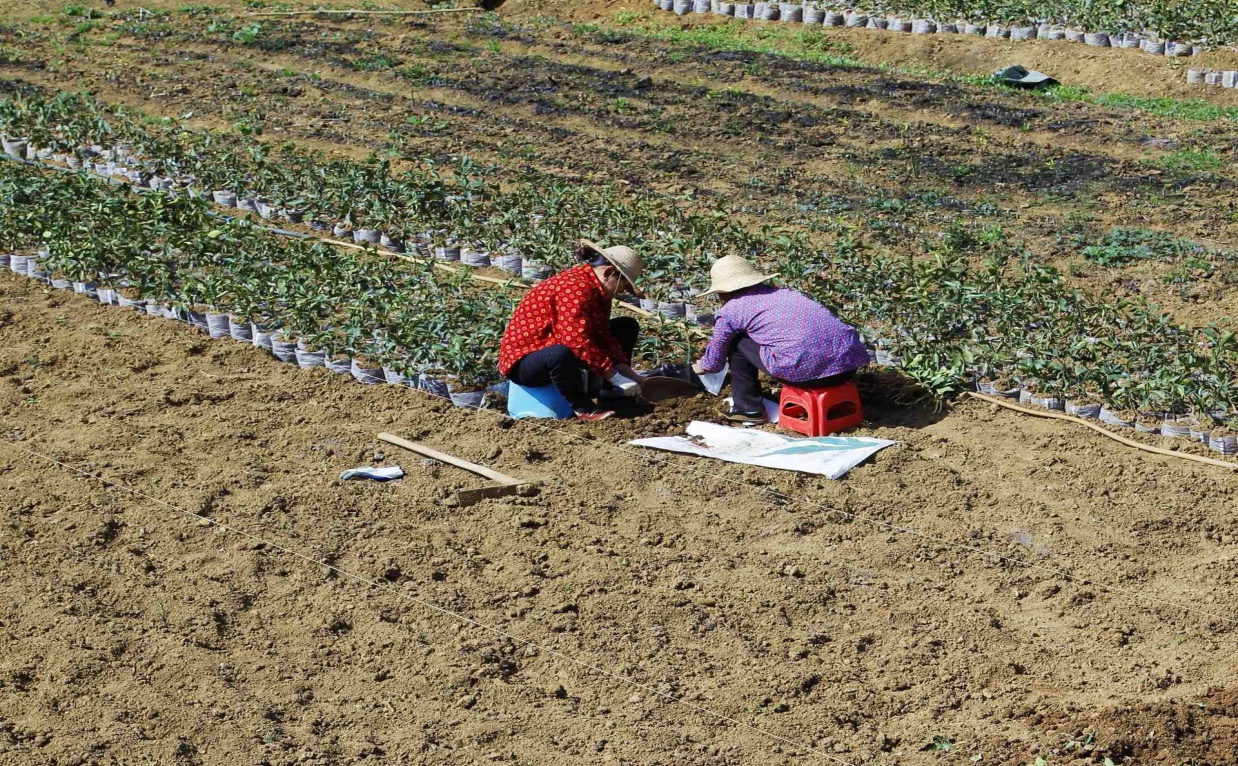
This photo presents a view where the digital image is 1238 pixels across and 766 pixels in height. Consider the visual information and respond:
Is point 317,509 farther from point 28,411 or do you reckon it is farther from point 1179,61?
point 1179,61

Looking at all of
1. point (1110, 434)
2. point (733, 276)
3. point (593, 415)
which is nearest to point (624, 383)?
point (593, 415)

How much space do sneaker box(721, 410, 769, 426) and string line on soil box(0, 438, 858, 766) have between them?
6.97ft

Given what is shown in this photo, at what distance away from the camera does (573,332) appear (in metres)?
6.50

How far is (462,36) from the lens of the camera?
15.5 metres

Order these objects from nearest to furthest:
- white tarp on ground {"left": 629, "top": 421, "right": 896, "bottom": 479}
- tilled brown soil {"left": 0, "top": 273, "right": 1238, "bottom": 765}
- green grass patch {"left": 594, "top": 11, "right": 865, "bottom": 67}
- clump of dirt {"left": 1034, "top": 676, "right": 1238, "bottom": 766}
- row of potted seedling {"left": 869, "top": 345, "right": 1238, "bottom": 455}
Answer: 1. clump of dirt {"left": 1034, "top": 676, "right": 1238, "bottom": 766}
2. tilled brown soil {"left": 0, "top": 273, "right": 1238, "bottom": 765}
3. white tarp on ground {"left": 629, "top": 421, "right": 896, "bottom": 479}
4. row of potted seedling {"left": 869, "top": 345, "right": 1238, "bottom": 455}
5. green grass patch {"left": 594, "top": 11, "right": 865, "bottom": 67}

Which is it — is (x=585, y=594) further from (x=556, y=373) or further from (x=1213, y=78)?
(x=1213, y=78)

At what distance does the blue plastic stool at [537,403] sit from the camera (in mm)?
6656

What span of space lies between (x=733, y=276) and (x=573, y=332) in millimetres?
800

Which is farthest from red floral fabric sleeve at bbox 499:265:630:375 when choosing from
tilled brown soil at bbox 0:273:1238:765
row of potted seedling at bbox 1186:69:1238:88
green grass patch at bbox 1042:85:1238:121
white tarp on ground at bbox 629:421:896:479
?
row of potted seedling at bbox 1186:69:1238:88

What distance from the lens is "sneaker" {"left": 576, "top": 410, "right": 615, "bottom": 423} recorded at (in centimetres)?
666

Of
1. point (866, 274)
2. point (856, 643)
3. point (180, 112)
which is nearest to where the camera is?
point (856, 643)

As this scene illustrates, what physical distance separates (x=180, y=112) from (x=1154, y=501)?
357 inches

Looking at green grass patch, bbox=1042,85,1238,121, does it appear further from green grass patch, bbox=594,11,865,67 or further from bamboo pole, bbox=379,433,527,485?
bamboo pole, bbox=379,433,527,485

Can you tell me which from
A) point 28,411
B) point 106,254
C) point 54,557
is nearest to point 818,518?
point 54,557
